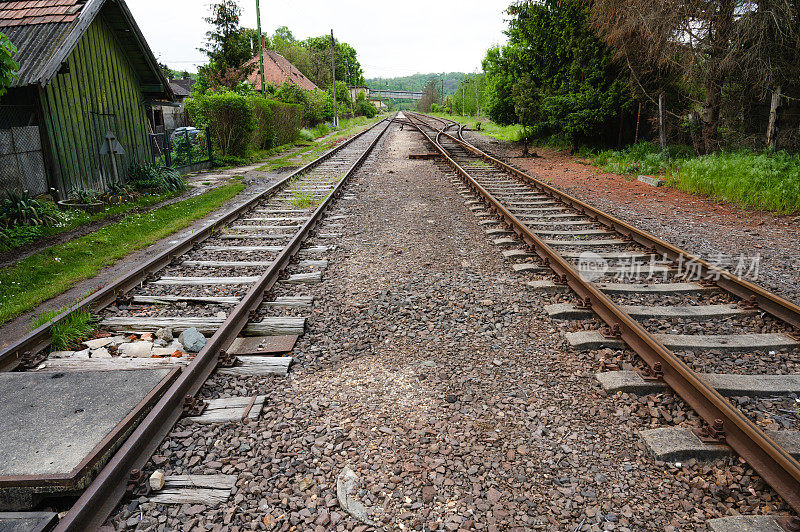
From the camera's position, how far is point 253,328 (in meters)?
4.45

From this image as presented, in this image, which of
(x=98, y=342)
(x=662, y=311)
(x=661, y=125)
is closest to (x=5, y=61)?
(x=98, y=342)

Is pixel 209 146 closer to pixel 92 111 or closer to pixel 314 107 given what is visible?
pixel 92 111

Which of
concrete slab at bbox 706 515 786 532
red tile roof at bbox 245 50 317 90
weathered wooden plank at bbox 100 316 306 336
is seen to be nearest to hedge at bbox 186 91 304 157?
weathered wooden plank at bbox 100 316 306 336

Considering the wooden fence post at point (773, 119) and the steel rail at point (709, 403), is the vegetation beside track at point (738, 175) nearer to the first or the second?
the wooden fence post at point (773, 119)

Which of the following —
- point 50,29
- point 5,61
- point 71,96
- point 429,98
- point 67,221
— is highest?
point 429,98

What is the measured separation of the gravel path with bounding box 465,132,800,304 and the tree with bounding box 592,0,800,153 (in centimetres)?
294

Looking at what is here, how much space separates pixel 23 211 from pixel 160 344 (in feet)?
20.9

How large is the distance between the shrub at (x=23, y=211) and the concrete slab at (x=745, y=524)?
1021cm

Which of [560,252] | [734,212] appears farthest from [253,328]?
[734,212]

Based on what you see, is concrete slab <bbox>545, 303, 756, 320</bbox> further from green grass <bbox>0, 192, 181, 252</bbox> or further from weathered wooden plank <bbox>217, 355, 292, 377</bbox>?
A: green grass <bbox>0, 192, 181, 252</bbox>

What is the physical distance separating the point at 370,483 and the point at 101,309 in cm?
355

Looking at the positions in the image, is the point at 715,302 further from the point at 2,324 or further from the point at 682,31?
the point at 682,31

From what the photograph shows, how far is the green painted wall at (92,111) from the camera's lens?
1020cm

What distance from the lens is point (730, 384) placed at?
11.1 feet
